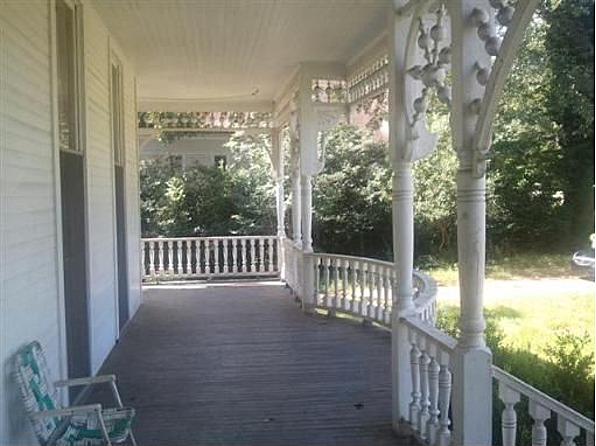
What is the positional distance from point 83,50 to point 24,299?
2470mm

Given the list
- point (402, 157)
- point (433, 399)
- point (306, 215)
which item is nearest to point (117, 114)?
point (306, 215)

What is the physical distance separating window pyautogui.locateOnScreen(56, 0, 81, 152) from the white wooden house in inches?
0.6

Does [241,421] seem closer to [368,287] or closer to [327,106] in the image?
[368,287]

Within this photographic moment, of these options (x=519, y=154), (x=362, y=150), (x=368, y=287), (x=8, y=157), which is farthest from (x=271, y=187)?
(x=8, y=157)

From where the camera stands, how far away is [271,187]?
1526 cm

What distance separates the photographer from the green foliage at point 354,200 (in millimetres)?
15422

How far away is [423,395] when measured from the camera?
361 cm

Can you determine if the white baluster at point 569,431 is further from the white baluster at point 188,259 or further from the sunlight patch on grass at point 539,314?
the white baluster at point 188,259

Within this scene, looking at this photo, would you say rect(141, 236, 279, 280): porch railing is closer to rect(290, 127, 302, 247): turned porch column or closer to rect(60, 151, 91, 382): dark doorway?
rect(290, 127, 302, 247): turned porch column

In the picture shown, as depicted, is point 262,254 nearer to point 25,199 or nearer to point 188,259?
point 188,259

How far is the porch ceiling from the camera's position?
5.27 meters

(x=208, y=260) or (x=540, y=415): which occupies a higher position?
(x=540, y=415)

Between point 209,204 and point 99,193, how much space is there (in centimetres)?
954

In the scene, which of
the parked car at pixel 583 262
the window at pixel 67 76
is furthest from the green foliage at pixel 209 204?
the window at pixel 67 76
